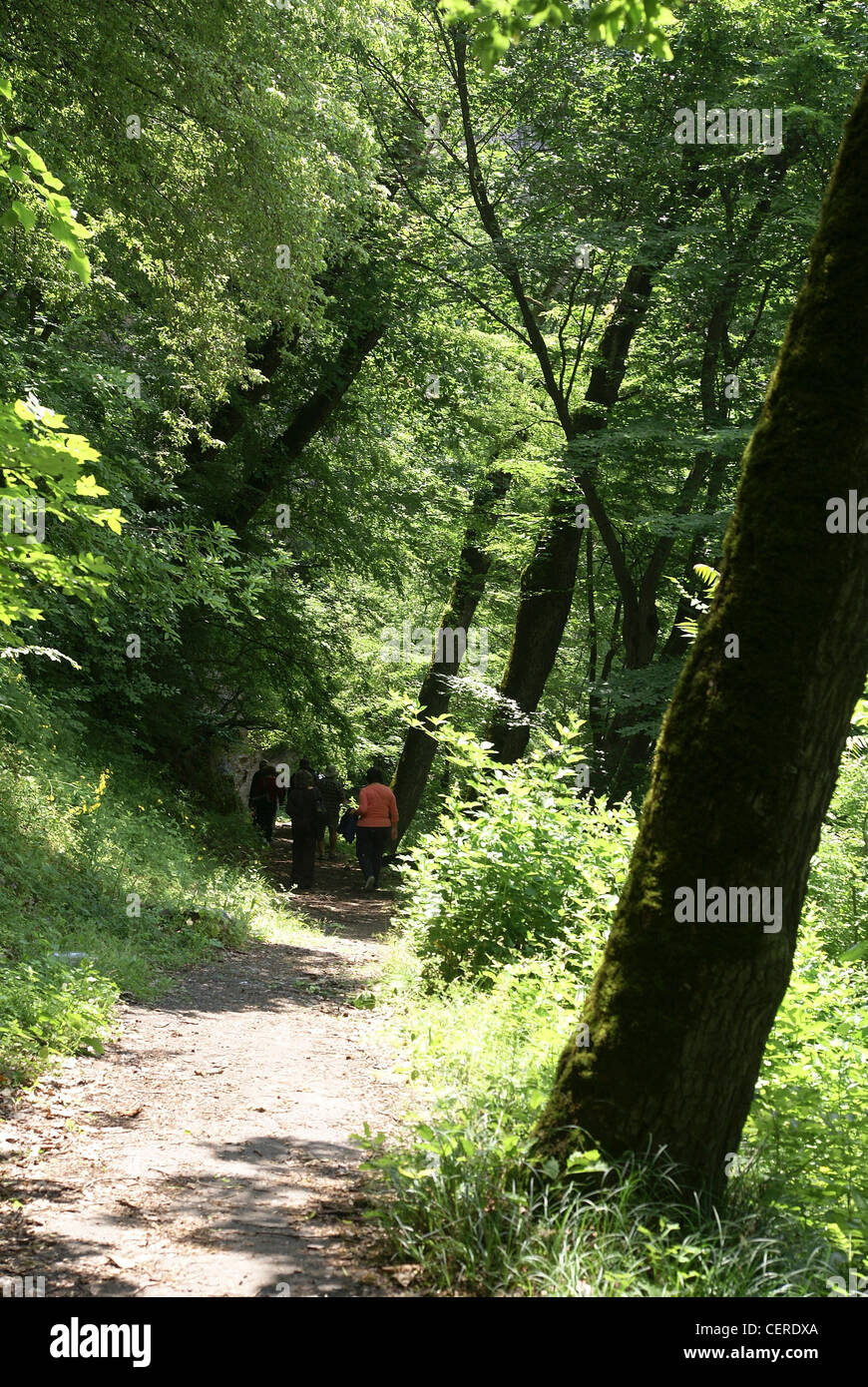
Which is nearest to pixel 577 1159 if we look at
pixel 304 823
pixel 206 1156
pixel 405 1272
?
pixel 405 1272

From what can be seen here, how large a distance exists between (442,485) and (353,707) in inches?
175

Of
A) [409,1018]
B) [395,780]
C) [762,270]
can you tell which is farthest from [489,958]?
[395,780]

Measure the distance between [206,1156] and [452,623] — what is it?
17.5 meters

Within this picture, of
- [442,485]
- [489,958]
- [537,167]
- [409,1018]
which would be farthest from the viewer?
[442,485]

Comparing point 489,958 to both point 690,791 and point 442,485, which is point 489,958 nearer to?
point 690,791

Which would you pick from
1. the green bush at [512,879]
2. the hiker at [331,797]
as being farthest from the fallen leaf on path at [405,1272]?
the hiker at [331,797]

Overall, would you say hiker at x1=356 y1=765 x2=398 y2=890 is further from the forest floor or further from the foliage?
the foliage

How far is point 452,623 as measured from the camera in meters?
22.1

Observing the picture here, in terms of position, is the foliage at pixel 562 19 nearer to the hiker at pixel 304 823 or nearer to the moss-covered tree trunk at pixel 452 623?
the hiker at pixel 304 823

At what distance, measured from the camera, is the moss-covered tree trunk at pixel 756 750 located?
12.3ft

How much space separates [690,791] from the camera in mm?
3875

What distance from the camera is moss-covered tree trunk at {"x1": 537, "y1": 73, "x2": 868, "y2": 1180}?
12.3ft

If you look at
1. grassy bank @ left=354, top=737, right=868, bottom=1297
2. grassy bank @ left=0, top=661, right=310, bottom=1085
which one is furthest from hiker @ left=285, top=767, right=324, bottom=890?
grassy bank @ left=354, top=737, right=868, bottom=1297

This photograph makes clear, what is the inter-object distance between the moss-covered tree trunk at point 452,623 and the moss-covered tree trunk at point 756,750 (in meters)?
16.0
